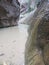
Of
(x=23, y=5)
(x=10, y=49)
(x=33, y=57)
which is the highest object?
(x=33, y=57)

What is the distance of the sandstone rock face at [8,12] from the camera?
6520 millimetres

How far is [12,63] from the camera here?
2.54m

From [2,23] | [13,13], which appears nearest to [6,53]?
[2,23]

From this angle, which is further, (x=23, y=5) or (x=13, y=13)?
(x=23, y=5)

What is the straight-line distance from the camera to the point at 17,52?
10.1ft

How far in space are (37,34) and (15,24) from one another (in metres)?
5.63

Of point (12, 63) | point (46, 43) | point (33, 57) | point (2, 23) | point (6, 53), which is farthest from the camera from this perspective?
point (2, 23)

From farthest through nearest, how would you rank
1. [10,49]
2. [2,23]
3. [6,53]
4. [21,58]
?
1. [2,23]
2. [10,49]
3. [6,53]
4. [21,58]

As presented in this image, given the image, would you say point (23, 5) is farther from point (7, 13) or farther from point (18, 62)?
point (18, 62)

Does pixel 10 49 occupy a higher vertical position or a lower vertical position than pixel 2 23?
higher

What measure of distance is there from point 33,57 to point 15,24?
5596 mm

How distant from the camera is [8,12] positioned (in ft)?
22.0

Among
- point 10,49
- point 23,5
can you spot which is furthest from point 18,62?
point 23,5

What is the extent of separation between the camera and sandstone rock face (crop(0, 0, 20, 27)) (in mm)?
6520
